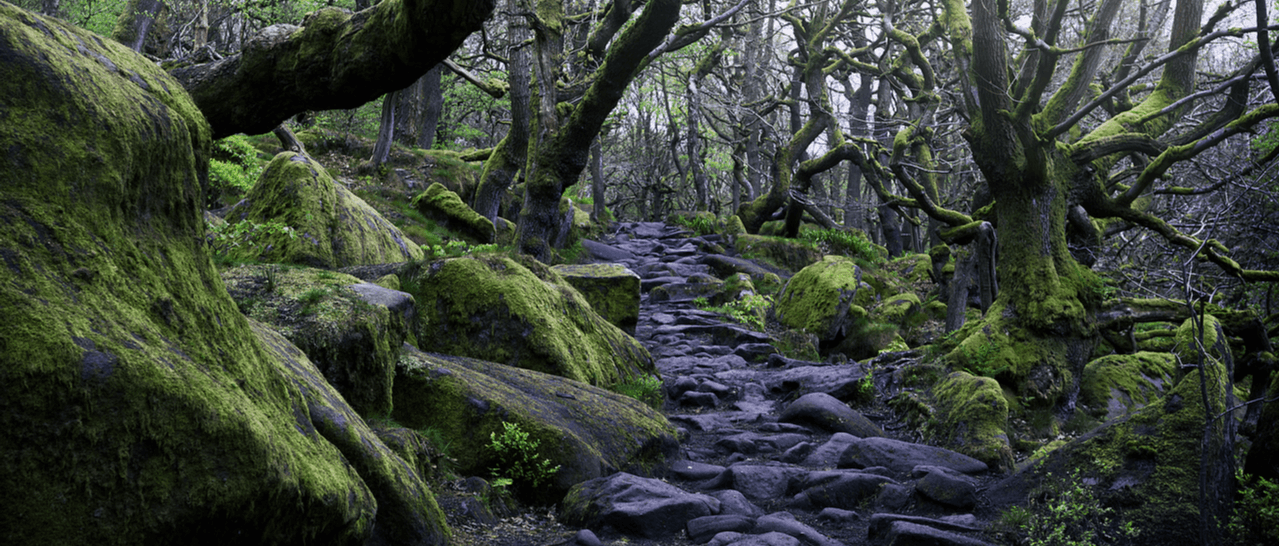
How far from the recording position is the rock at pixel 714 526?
4.34 metres

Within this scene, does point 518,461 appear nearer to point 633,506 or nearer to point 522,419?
point 522,419

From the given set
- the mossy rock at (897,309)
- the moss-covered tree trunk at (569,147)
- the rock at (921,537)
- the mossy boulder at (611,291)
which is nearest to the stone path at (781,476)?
the rock at (921,537)

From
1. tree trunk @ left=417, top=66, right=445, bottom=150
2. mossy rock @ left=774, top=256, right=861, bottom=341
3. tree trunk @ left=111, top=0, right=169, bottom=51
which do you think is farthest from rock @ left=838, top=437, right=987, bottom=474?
tree trunk @ left=417, top=66, right=445, bottom=150

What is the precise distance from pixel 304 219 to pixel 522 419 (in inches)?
128

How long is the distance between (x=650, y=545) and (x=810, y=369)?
221 inches

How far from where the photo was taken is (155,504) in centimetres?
221

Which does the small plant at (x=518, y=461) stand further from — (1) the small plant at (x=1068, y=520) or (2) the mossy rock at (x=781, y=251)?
(2) the mossy rock at (x=781, y=251)

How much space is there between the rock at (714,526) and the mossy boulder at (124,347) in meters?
1.90

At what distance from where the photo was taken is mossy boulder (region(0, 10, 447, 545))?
6.71 ft

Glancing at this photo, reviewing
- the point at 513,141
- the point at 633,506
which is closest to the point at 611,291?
the point at 513,141

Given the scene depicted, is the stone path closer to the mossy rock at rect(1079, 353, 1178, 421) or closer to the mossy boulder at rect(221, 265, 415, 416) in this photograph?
the mossy boulder at rect(221, 265, 415, 416)

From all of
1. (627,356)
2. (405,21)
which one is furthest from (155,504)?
(627,356)

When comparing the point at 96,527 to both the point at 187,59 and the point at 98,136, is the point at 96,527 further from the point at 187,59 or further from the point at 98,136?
the point at 187,59

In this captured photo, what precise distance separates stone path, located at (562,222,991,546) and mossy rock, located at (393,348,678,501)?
11.7 inches
